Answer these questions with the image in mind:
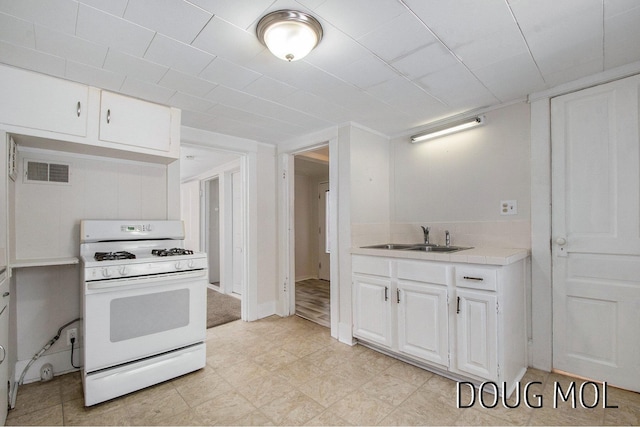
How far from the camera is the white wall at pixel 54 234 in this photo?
2135mm

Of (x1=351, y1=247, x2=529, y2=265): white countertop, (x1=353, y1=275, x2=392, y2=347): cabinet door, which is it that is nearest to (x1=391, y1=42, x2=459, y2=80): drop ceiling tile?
(x1=351, y1=247, x2=529, y2=265): white countertop

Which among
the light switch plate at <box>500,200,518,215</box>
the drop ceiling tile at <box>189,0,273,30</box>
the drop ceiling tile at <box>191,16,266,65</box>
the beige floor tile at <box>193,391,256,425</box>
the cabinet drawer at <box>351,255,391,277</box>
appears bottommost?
the beige floor tile at <box>193,391,256,425</box>

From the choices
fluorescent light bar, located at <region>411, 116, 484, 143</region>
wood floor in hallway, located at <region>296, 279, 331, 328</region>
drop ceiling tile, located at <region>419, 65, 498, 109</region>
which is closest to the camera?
drop ceiling tile, located at <region>419, 65, 498, 109</region>

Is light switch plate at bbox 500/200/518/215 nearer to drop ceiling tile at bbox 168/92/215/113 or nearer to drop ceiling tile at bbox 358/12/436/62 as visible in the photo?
drop ceiling tile at bbox 358/12/436/62

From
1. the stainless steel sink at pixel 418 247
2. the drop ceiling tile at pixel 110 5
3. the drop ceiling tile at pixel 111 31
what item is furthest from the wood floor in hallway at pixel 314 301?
the drop ceiling tile at pixel 110 5

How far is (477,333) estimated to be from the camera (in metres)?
1.97

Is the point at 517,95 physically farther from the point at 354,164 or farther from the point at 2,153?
the point at 2,153

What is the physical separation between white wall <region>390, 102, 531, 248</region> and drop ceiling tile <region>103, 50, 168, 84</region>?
7.66 ft

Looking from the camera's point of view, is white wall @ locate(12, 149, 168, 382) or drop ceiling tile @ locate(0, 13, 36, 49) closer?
drop ceiling tile @ locate(0, 13, 36, 49)

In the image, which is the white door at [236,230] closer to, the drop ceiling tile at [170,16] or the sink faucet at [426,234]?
the sink faucet at [426,234]

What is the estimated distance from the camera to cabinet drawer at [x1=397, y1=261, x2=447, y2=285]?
213 cm

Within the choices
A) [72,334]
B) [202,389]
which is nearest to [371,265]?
[202,389]

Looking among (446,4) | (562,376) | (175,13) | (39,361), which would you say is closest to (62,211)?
(39,361)

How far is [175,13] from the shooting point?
4.52 feet
